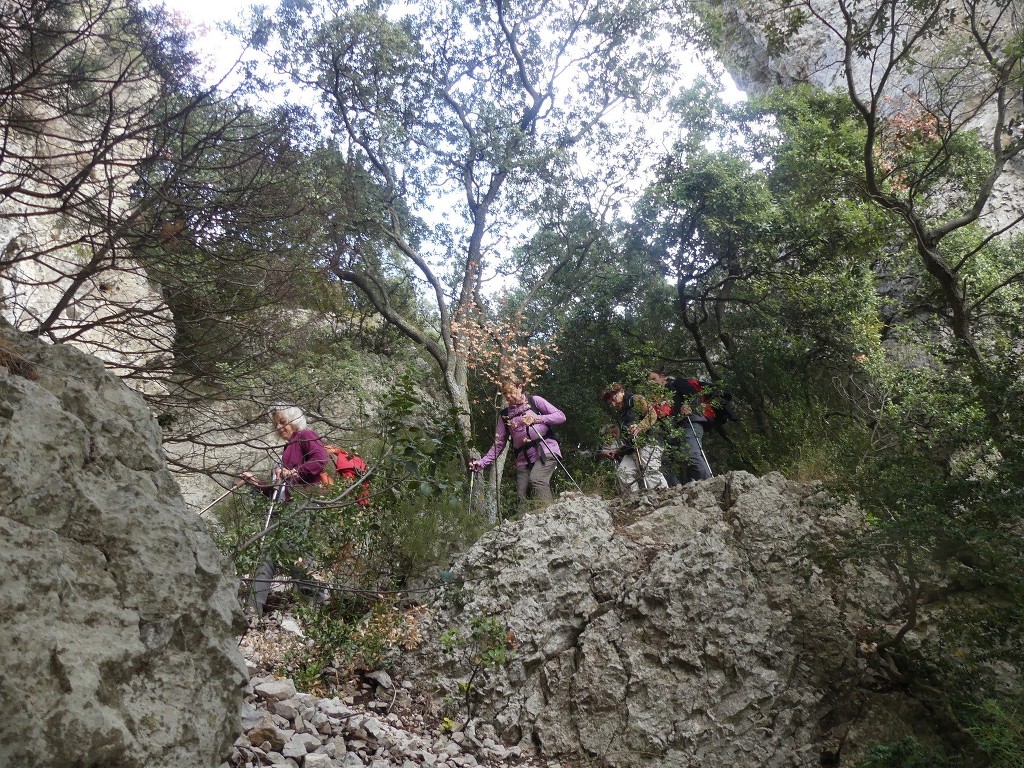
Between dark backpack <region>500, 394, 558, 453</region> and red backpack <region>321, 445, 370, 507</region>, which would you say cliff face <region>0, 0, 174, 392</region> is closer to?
red backpack <region>321, 445, 370, 507</region>

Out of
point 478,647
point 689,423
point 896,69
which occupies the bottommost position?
point 478,647

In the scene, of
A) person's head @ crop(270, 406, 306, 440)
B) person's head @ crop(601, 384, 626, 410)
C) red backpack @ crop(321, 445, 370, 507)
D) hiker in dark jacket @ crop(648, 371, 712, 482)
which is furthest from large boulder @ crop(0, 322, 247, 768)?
person's head @ crop(601, 384, 626, 410)

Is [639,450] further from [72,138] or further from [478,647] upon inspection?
[72,138]

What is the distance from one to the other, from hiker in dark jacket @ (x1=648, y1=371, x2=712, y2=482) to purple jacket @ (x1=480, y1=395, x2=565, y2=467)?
135cm

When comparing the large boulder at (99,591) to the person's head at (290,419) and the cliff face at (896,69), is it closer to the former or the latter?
the person's head at (290,419)

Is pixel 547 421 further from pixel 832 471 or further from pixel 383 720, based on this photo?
pixel 383 720

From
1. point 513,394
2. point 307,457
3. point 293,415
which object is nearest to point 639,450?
point 513,394

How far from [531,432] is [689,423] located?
196 cm

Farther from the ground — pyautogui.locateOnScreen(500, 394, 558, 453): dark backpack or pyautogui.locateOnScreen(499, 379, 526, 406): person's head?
pyautogui.locateOnScreen(499, 379, 526, 406): person's head

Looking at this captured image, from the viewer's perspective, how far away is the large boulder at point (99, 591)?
7.06ft

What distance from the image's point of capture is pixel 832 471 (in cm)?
744

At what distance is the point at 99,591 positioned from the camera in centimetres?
254

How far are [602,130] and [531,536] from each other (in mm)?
10350

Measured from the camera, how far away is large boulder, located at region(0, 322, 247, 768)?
2.15 meters
